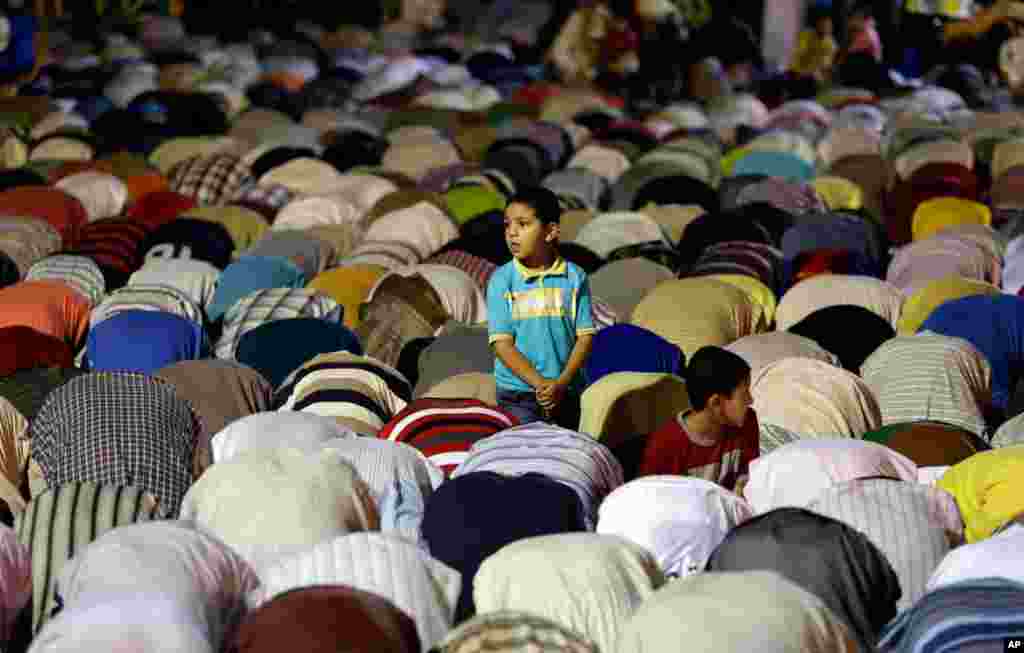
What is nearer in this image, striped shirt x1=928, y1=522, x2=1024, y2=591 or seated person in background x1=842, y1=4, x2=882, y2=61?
striped shirt x1=928, y1=522, x2=1024, y2=591

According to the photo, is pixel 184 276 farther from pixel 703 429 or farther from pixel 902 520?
pixel 902 520

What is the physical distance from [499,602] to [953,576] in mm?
985

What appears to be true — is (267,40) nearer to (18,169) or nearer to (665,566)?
(18,169)

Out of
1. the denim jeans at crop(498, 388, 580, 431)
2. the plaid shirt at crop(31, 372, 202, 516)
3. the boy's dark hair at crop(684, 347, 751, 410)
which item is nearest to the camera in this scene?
the boy's dark hair at crop(684, 347, 751, 410)

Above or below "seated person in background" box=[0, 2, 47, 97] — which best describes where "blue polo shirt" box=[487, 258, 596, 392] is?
above

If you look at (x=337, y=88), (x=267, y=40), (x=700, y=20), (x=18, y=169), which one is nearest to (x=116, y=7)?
(x=267, y=40)

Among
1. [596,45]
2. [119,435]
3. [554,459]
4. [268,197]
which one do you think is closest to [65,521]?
[119,435]

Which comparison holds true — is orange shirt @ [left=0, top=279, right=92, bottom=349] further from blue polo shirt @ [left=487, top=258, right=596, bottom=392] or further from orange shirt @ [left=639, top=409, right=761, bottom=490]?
orange shirt @ [left=639, top=409, right=761, bottom=490]

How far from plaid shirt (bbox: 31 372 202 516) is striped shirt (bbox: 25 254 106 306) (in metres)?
2.67

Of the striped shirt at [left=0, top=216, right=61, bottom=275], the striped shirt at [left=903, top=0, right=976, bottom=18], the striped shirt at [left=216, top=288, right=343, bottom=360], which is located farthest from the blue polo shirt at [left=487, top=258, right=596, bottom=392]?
the striped shirt at [left=903, top=0, right=976, bottom=18]

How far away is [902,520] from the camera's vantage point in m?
4.61

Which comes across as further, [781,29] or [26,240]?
[781,29]

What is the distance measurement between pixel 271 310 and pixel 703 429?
2.68 meters

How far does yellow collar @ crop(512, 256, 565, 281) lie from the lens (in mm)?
5477
